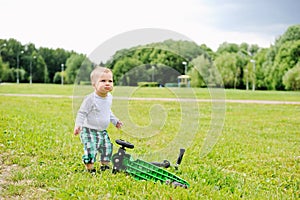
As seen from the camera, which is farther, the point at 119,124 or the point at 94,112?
the point at 119,124

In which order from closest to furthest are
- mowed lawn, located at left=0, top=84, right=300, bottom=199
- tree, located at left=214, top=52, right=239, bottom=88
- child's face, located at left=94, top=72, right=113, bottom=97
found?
1. mowed lawn, located at left=0, top=84, right=300, bottom=199
2. child's face, located at left=94, top=72, right=113, bottom=97
3. tree, located at left=214, top=52, right=239, bottom=88

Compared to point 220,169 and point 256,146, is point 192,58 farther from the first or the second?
point 256,146

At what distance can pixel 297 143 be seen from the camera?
9.05 m

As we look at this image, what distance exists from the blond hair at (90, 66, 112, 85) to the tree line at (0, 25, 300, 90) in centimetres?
8

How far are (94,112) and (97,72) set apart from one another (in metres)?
0.50

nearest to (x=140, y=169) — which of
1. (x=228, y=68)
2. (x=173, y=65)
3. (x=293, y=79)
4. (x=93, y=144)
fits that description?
(x=93, y=144)

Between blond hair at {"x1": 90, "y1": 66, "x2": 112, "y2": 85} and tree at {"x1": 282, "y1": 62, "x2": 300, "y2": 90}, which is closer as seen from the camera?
blond hair at {"x1": 90, "y1": 66, "x2": 112, "y2": 85}

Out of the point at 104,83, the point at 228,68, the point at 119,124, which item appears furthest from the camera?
the point at 228,68

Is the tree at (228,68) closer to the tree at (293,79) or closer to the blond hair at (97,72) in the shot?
the tree at (293,79)

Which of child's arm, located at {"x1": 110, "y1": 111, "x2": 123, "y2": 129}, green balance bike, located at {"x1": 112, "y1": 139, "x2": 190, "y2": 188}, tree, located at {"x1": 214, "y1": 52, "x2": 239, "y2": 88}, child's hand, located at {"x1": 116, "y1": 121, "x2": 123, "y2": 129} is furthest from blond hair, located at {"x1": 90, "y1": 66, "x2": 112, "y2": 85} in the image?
tree, located at {"x1": 214, "y1": 52, "x2": 239, "y2": 88}

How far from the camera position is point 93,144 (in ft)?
16.3

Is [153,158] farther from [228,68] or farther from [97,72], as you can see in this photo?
[228,68]

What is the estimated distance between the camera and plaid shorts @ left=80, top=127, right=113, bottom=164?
4.95m

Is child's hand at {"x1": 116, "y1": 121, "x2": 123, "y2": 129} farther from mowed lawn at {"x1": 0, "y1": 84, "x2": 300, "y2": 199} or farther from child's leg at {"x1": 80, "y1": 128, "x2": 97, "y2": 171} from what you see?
mowed lawn at {"x1": 0, "y1": 84, "x2": 300, "y2": 199}
